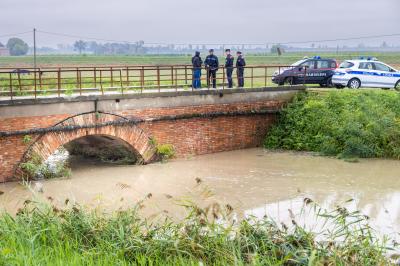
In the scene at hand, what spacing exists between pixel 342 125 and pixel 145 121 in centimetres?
644

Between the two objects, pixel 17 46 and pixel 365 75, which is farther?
pixel 17 46

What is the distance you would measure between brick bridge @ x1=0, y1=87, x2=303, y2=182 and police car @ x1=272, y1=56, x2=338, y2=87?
3.85ft

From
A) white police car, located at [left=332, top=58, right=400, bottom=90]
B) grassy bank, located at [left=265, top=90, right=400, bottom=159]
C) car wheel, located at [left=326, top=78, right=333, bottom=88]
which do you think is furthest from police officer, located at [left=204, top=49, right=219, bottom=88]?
car wheel, located at [left=326, top=78, right=333, bottom=88]

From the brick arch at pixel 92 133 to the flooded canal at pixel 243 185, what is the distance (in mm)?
517

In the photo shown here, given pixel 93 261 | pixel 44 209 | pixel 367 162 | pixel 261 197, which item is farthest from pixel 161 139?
pixel 93 261

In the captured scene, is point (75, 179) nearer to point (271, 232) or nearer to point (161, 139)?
point (161, 139)

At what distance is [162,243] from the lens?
807 cm

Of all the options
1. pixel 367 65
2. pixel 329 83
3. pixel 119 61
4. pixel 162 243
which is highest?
pixel 119 61

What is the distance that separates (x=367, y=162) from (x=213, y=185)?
17.8 ft

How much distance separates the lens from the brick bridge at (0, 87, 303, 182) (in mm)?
15180

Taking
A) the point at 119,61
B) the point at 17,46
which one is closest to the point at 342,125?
the point at 119,61

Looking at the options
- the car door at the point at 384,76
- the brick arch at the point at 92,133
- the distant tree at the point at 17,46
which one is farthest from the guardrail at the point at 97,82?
the distant tree at the point at 17,46

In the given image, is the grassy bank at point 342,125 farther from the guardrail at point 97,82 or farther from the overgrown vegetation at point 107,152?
the overgrown vegetation at point 107,152

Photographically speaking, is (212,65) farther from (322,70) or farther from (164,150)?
(322,70)
